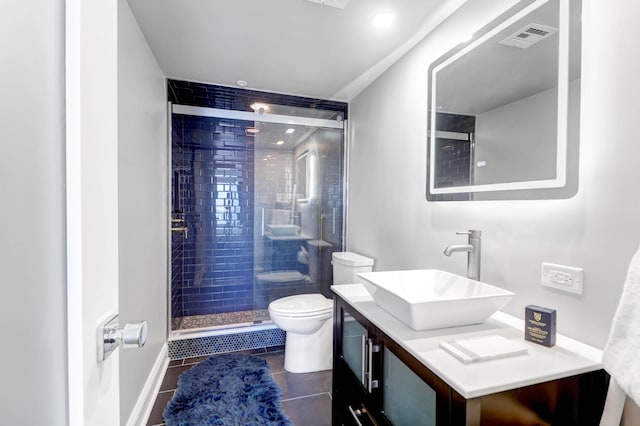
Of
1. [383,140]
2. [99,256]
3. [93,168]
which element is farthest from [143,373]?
[383,140]

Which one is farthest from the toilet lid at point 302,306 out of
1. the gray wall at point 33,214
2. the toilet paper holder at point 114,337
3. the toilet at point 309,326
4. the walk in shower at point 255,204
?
the gray wall at point 33,214

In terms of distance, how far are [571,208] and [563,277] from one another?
9.8 inches

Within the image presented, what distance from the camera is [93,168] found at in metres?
0.56

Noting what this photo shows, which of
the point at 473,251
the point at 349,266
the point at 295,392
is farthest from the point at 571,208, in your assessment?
the point at 295,392

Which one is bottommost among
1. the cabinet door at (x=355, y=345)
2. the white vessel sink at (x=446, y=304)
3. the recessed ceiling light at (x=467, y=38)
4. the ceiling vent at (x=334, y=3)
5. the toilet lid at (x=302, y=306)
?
the toilet lid at (x=302, y=306)

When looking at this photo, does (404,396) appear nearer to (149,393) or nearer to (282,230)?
(149,393)

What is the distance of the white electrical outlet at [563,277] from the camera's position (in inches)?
41.6

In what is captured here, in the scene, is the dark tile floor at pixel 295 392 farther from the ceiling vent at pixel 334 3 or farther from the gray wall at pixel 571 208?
the ceiling vent at pixel 334 3

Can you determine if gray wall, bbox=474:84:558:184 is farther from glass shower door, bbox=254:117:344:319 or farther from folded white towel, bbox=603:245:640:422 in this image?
glass shower door, bbox=254:117:344:319

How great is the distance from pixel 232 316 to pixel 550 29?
3272 millimetres

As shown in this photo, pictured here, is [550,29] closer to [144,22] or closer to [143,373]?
[144,22]

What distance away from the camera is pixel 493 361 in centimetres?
92

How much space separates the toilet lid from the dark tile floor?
0.49m

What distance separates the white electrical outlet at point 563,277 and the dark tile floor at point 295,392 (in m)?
1.49
